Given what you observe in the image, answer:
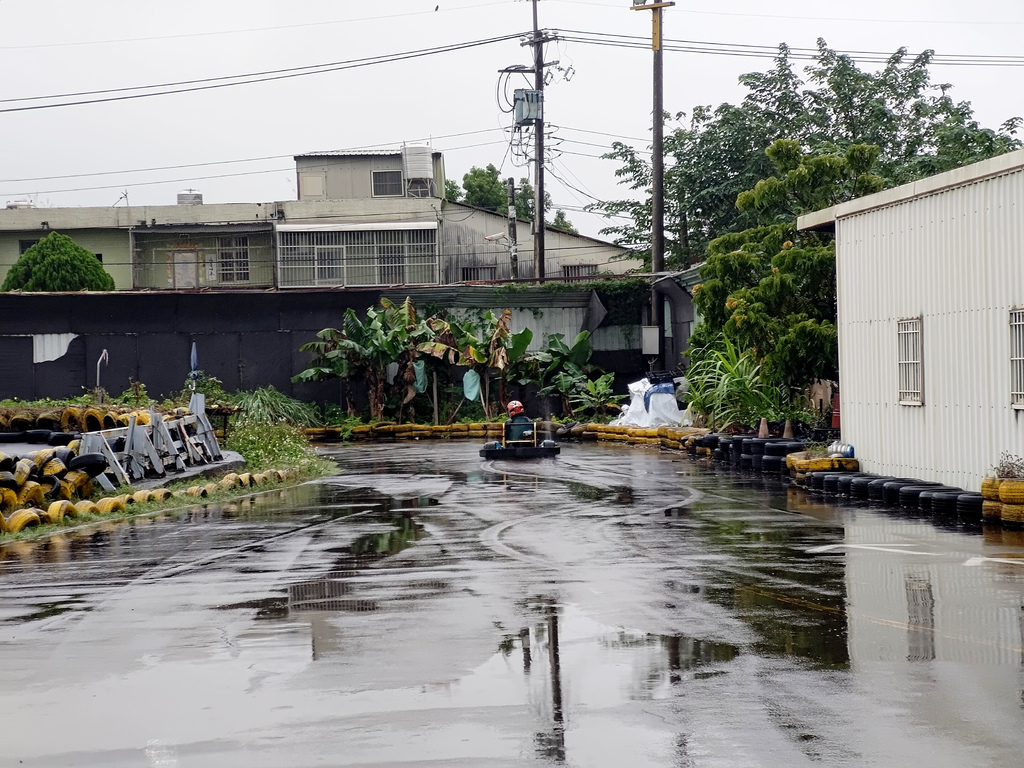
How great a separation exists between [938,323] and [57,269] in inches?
1539

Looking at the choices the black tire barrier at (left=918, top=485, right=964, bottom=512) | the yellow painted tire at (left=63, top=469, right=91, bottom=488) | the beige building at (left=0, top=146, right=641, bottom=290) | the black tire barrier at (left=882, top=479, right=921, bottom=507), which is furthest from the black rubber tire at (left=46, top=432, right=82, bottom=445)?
the beige building at (left=0, top=146, right=641, bottom=290)

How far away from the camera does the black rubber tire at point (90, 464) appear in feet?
62.0

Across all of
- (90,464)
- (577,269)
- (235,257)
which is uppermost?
(235,257)

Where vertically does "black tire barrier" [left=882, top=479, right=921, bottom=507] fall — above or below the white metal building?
below

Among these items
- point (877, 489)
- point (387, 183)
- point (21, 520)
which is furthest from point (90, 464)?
point (387, 183)

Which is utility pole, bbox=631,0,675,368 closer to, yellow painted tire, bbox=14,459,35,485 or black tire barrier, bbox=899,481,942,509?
black tire barrier, bbox=899,481,942,509

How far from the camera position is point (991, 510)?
576 inches

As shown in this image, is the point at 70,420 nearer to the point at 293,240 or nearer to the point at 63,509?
the point at 63,509

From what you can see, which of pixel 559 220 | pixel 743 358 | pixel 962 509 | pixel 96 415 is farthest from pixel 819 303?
pixel 559 220

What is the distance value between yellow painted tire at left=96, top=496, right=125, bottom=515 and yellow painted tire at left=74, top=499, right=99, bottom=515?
99mm

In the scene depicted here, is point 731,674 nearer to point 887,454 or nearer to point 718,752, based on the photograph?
point 718,752

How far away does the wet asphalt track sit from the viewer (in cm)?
615

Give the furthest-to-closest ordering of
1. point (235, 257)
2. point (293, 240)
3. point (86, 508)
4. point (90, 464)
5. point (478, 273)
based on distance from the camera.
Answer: point (478, 273), point (235, 257), point (293, 240), point (90, 464), point (86, 508)

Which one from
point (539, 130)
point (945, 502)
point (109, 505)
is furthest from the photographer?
point (539, 130)
